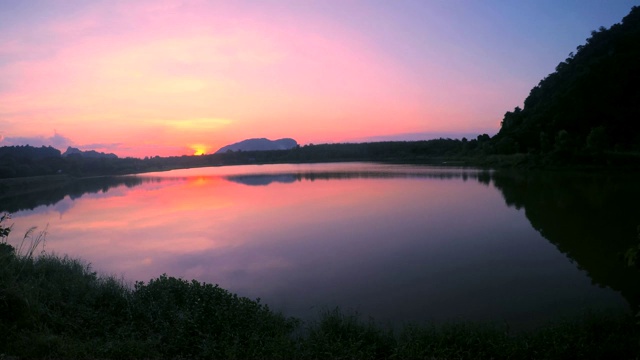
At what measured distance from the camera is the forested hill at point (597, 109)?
3578cm

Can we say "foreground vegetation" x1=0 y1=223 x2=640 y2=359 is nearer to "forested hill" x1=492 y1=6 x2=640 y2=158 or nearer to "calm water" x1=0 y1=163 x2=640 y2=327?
"calm water" x1=0 y1=163 x2=640 y2=327

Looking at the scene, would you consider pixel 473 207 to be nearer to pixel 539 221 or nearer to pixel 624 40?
pixel 539 221

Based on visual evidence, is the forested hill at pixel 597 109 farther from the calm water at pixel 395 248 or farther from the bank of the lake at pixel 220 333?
the bank of the lake at pixel 220 333

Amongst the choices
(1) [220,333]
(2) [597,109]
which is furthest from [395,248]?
(2) [597,109]

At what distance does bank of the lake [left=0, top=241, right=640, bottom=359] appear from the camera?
4.38 metres

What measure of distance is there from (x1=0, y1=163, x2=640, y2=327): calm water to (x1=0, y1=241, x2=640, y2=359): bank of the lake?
1144 mm

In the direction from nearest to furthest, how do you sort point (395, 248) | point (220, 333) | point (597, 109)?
point (220, 333) < point (395, 248) < point (597, 109)

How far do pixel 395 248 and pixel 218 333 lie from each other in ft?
20.4

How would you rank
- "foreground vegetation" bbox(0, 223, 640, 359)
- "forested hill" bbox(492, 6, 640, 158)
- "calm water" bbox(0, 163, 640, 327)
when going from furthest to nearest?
"forested hill" bbox(492, 6, 640, 158) → "calm water" bbox(0, 163, 640, 327) → "foreground vegetation" bbox(0, 223, 640, 359)

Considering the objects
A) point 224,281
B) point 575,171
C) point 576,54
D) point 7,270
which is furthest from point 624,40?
point 7,270

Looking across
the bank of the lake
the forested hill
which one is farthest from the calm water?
the forested hill

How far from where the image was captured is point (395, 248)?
34.7 ft

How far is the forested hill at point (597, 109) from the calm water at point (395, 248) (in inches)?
688

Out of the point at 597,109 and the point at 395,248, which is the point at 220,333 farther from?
the point at 597,109
